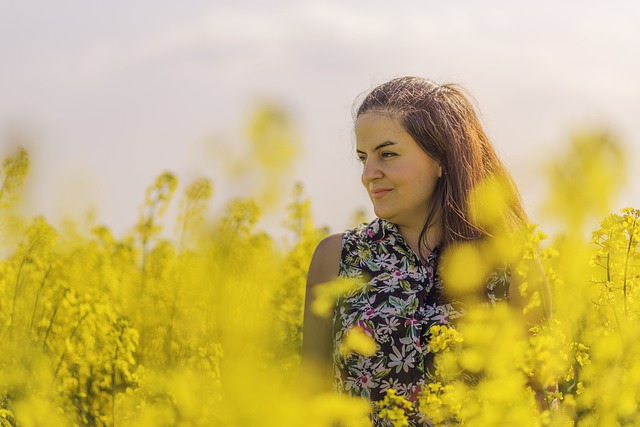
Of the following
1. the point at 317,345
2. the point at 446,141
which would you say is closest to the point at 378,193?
the point at 446,141

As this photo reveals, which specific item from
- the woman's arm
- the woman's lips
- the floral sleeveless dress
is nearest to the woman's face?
the woman's lips

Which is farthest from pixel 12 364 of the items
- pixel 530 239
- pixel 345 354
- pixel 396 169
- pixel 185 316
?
pixel 530 239

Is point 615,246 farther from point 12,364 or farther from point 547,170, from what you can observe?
point 12,364

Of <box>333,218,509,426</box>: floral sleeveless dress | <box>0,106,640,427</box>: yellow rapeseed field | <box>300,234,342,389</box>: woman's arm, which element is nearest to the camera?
<box>0,106,640,427</box>: yellow rapeseed field

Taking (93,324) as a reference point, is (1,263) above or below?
above

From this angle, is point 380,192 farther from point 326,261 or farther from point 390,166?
point 326,261

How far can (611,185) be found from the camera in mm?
4293

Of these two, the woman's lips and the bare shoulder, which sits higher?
the woman's lips

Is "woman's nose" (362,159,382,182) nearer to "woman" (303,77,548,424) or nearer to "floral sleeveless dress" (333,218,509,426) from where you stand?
"woman" (303,77,548,424)

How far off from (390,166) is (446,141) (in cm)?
25

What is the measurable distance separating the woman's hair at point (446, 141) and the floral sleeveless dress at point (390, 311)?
0.12 m

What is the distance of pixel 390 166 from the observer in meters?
2.89

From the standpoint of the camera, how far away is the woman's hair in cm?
299

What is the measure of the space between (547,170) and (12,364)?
2539 millimetres
